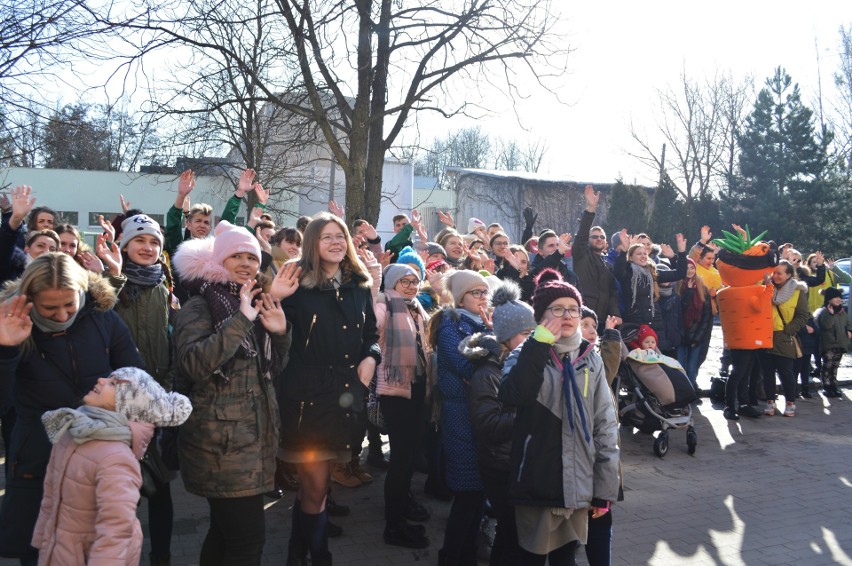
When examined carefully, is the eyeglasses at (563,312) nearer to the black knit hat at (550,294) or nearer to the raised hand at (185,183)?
the black knit hat at (550,294)

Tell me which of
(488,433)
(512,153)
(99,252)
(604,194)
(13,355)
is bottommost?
(488,433)

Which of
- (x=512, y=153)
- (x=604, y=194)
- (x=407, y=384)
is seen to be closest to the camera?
(x=407, y=384)

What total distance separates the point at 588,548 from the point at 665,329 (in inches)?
227

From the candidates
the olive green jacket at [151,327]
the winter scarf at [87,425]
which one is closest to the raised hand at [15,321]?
the winter scarf at [87,425]

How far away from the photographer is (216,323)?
353 cm

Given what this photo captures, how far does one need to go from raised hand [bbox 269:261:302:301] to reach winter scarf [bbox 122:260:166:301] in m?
1.09

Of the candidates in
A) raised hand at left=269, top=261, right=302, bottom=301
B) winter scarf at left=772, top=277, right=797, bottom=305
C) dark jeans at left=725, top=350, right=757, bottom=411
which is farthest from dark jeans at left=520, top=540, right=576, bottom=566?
winter scarf at left=772, top=277, right=797, bottom=305

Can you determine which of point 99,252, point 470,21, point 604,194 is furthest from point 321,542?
point 604,194

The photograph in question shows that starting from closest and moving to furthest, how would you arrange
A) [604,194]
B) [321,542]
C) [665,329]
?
[321,542] → [665,329] → [604,194]

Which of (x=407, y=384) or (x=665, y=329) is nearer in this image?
(x=407, y=384)

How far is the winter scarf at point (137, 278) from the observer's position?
434 centimetres

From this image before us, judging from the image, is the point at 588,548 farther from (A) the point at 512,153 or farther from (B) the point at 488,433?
(A) the point at 512,153

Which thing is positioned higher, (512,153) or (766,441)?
(512,153)

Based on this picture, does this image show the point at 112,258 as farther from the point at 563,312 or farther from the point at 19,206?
the point at 563,312
